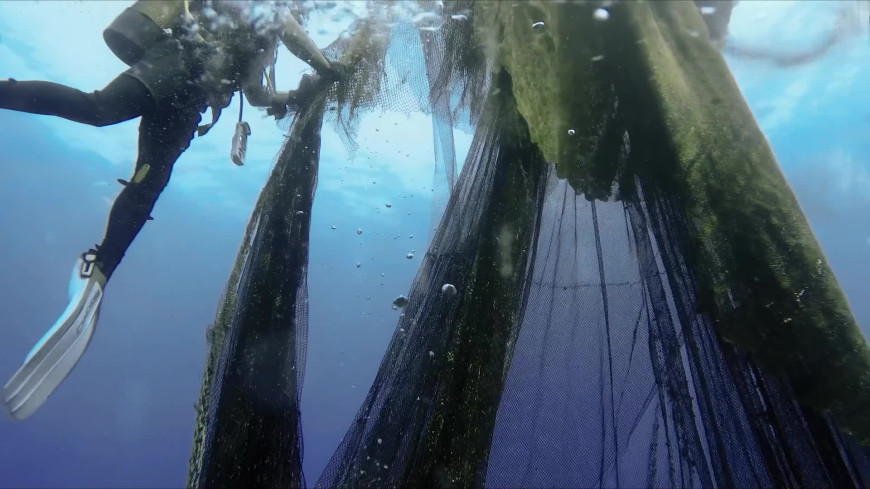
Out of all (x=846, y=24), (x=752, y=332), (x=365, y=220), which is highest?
(x=365, y=220)

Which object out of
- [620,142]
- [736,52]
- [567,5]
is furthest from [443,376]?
[736,52]

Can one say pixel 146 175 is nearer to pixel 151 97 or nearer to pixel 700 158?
pixel 151 97

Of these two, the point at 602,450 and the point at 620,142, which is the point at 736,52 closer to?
the point at 620,142

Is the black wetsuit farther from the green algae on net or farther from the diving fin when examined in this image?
the green algae on net

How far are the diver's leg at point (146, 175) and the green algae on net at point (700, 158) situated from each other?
2804 mm

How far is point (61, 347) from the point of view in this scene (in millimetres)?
3027

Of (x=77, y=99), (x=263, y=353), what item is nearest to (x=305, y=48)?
(x=77, y=99)

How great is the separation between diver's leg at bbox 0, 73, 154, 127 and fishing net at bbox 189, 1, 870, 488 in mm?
1327

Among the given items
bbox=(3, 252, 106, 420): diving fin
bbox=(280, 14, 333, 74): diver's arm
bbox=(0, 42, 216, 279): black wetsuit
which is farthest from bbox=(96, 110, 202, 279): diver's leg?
bbox=(280, 14, 333, 74): diver's arm

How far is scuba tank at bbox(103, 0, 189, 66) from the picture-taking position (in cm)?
301

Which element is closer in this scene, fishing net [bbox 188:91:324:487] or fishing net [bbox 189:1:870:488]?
fishing net [bbox 189:1:870:488]

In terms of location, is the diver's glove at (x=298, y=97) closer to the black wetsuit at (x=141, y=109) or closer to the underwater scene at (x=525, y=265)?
the underwater scene at (x=525, y=265)

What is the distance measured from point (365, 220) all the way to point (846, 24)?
1042 inches

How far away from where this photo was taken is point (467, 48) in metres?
2.90
